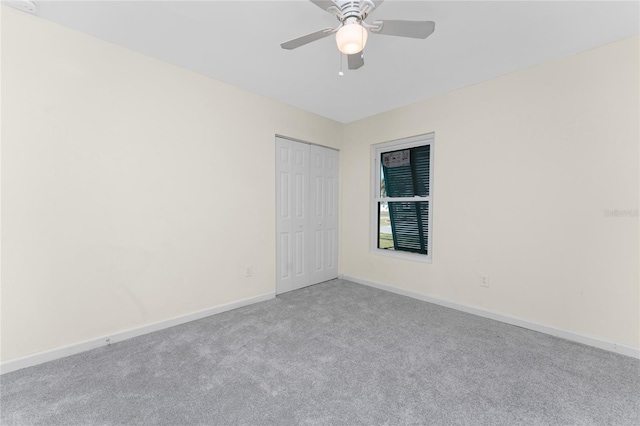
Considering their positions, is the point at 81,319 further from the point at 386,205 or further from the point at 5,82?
the point at 386,205

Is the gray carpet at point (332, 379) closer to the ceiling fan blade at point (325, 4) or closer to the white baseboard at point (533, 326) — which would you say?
the white baseboard at point (533, 326)

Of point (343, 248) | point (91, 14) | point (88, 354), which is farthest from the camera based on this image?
point (343, 248)

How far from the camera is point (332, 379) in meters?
1.80

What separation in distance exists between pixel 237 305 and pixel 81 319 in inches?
53.8

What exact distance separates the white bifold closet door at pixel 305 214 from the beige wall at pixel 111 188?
19.5 inches

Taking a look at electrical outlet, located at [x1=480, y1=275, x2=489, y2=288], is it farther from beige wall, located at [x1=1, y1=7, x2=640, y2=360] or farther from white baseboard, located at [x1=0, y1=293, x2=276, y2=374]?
white baseboard, located at [x1=0, y1=293, x2=276, y2=374]

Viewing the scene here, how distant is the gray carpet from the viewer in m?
1.49

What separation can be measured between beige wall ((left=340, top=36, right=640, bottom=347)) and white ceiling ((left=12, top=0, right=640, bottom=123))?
0.28 metres

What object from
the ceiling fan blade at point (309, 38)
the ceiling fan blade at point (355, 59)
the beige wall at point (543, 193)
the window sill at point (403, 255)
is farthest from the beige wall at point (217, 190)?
the ceiling fan blade at point (355, 59)

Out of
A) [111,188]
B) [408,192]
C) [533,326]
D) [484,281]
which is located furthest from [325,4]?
[533,326]

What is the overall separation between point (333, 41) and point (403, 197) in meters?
2.21

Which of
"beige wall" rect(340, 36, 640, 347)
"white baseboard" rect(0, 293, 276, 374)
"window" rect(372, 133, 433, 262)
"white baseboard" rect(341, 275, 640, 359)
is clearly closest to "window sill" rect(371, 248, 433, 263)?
"window" rect(372, 133, 433, 262)

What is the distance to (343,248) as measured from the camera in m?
4.34

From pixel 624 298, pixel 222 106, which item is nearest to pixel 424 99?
pixel 222 106
